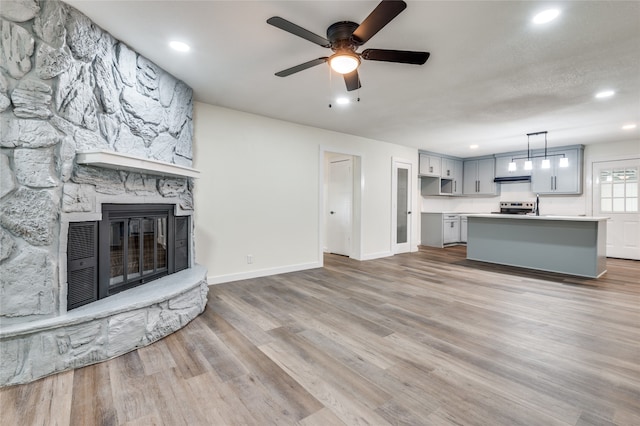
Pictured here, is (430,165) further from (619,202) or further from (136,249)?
(136,249)

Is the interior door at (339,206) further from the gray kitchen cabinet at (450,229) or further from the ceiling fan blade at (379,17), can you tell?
the ceiling fan blade at (379,17)

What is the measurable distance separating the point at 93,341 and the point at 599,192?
29.3ft

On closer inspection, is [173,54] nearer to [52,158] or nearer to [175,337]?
[52,158]

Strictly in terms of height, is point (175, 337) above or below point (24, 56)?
below

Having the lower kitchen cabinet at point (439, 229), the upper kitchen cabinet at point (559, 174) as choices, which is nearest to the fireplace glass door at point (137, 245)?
the lower kitchen cabinet at point (439, 229)

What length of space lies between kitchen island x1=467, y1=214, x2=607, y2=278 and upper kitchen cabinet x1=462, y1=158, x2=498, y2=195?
97.3 inches

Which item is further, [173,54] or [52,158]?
[173,54]

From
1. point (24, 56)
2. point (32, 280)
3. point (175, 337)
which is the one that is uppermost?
point (24, 56)

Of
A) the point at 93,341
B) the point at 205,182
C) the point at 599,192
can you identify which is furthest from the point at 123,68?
the point at 599,192

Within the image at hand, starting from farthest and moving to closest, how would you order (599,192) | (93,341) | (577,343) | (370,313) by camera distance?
(599,192)
(370,313)
(577,343)
(93,341)

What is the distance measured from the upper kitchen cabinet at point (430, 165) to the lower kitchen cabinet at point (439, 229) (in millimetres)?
1120

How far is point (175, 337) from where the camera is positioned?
8.19 ft

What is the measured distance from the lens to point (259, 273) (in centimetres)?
452

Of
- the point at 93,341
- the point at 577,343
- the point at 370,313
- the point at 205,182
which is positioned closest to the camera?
the point at 93,341
